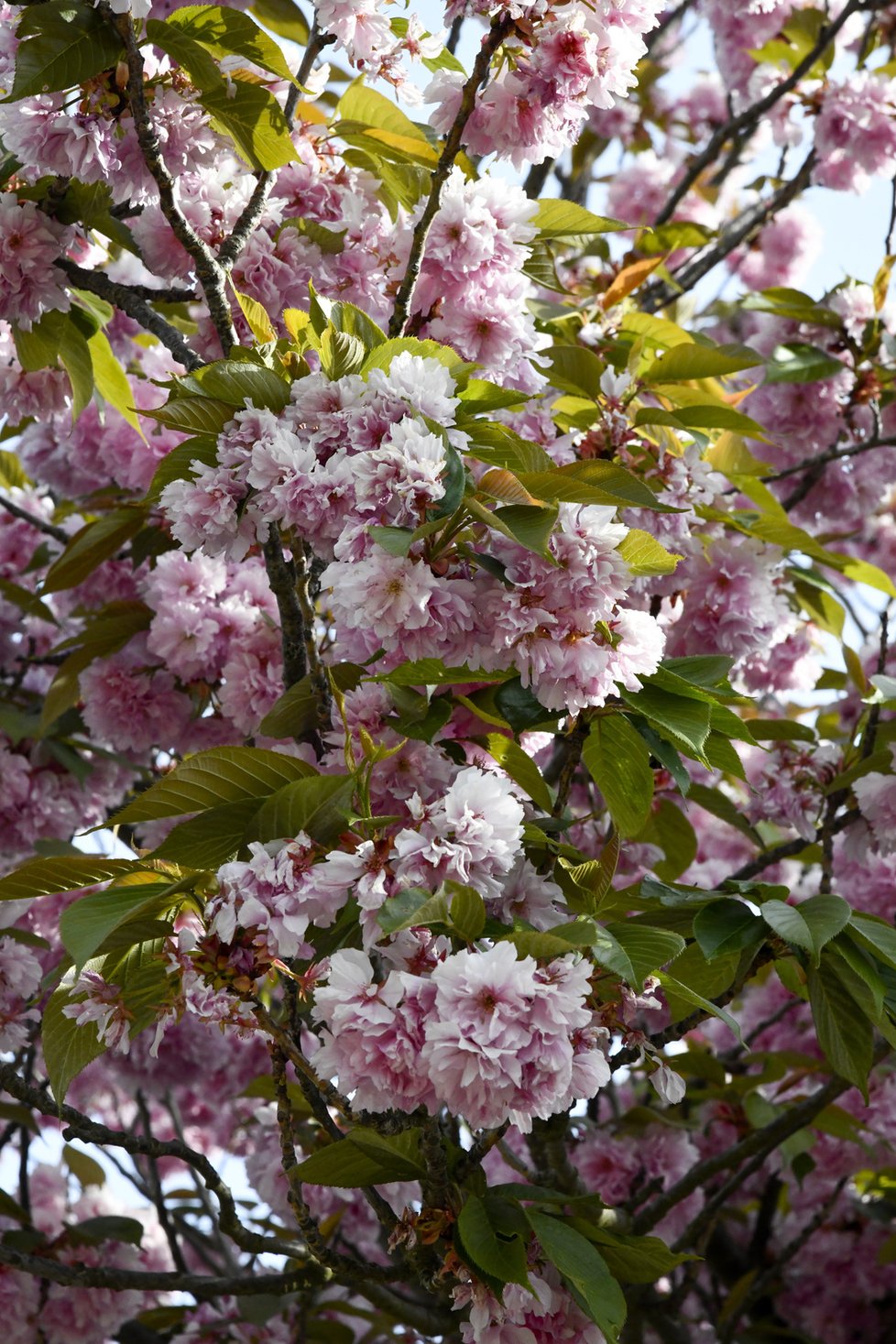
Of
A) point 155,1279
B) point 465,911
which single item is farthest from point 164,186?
point 155,1279

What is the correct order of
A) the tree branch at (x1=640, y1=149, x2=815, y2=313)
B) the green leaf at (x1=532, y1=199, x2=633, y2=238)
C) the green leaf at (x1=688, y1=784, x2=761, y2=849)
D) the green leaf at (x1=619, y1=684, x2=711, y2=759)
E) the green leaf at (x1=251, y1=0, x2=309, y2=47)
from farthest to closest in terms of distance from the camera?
1. the tree branch at (x1=640, y1=149, x2=815, y2=313)
2. the green leaf at (x1=688, y1=784, x2=761, y2=849)
3. the green leaf at (x1=251, y1=0, x2=309, y2=47)
4. the green leaf at (x1=532, y1=199, x2=633, y2=238)
5. the green leaf at (x1=619, y1=684, x2=711, y2=759)

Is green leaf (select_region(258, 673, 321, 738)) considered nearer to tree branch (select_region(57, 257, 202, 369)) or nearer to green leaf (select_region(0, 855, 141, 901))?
green leaf (select_region(0, 855, 141, 901))

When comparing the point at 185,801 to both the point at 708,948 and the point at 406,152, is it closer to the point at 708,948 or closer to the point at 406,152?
the point at 708,948

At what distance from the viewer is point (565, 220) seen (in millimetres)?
1688

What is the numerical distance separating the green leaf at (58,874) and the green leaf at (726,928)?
51 cm

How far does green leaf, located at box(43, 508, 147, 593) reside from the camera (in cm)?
212

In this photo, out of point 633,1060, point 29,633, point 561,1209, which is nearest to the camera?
point 633,1060

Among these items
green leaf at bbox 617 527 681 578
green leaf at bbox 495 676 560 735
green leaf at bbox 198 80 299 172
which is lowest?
green leaf at bbox 495 676 560 735

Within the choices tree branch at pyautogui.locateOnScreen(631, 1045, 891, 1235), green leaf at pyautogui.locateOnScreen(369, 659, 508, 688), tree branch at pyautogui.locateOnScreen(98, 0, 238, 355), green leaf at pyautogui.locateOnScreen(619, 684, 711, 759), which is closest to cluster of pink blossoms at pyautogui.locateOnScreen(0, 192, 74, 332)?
tree branch at pyautogui.locateOnScreen(98, 0, 238, 355)

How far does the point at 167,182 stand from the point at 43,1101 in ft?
3.46

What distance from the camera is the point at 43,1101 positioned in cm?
156

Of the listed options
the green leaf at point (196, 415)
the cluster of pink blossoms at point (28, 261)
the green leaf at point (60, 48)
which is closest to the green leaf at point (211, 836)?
the green leaf at point (196, 415)

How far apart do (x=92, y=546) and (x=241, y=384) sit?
93 cm

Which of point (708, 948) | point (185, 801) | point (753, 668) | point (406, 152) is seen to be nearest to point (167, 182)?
point (406, 152)
